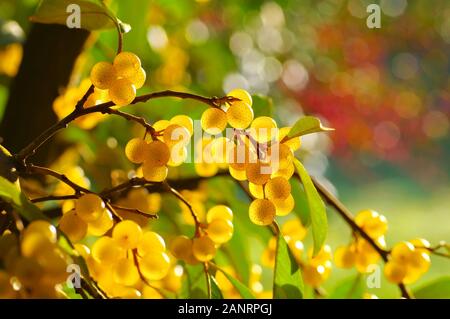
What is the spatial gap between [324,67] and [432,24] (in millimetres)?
589

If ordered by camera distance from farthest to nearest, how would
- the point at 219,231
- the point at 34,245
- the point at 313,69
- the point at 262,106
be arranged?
1. the point at 313,69
2. the point at 262,106
3. the point at 219,231
4. the point at 34,245

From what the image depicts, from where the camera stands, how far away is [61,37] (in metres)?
0.89

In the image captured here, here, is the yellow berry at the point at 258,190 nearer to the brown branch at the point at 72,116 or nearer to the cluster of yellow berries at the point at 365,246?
the brown branch at the point at 72,116

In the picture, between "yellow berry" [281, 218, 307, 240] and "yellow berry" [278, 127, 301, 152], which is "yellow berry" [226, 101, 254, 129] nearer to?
"yellow berry" [278, 127, 301, 152]

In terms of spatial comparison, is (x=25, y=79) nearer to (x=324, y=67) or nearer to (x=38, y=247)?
(x=38, y=247)

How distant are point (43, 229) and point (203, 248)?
21cm

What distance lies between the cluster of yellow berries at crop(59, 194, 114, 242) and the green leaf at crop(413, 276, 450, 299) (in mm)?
406

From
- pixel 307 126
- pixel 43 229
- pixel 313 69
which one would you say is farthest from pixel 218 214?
pixel 313 69

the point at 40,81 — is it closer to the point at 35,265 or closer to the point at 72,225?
the point at 72,225

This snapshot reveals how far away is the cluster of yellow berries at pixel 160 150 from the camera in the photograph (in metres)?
0.53

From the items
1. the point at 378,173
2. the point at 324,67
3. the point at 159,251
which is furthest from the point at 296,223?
the point at 378,173

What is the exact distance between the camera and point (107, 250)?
1.79 ft

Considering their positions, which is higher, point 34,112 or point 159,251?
point 34,112

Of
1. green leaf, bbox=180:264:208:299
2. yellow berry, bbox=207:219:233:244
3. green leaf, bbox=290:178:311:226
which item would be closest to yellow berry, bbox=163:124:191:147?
yellow berry, bbox=207:219:233:244
